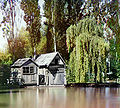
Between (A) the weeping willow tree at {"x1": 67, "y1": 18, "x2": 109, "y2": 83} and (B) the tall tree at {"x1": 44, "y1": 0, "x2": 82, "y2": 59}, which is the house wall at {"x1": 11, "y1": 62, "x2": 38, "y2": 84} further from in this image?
(A) the weeping willow tree at {"x1": 67, "y1": 18, "x2": 109, "y2": 83}

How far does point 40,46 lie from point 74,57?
6.30m

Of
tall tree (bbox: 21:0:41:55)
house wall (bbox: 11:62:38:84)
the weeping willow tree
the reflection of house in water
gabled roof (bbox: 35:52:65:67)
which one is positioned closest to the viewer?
the weeping willow tree

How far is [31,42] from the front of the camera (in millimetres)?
20141

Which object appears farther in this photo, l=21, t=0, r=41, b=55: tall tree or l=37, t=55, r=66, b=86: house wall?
l=21, t=0, r=41, b=55: tall tree

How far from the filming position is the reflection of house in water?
726 inches

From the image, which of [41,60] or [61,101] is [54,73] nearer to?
[41,60]

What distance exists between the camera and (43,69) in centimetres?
1941

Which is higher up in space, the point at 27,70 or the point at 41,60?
the point at 41,60

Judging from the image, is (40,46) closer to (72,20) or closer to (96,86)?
(72,20)

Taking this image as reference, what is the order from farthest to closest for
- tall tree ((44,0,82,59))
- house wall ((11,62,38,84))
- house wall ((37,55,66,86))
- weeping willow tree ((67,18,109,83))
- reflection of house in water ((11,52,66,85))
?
1. tall tree ((44,0,82,59))
2. house wall ((37,55,66,86))
3. reflection of house in water ((11,52,66,85))
4. house wall ((11,62,38,84))
5. weeping willow tree ((67,18,109,83))

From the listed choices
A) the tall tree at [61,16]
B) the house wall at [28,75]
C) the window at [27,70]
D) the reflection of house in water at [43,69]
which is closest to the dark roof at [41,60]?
the reflection of house in water at [43,69]

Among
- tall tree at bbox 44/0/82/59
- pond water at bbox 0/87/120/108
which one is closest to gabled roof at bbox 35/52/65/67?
tall tree at bbox 44/0/82/59

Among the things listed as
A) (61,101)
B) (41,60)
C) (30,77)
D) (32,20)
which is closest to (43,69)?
(41,60)

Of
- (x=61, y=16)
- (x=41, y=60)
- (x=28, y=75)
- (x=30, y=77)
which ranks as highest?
(x=61, y=16)
